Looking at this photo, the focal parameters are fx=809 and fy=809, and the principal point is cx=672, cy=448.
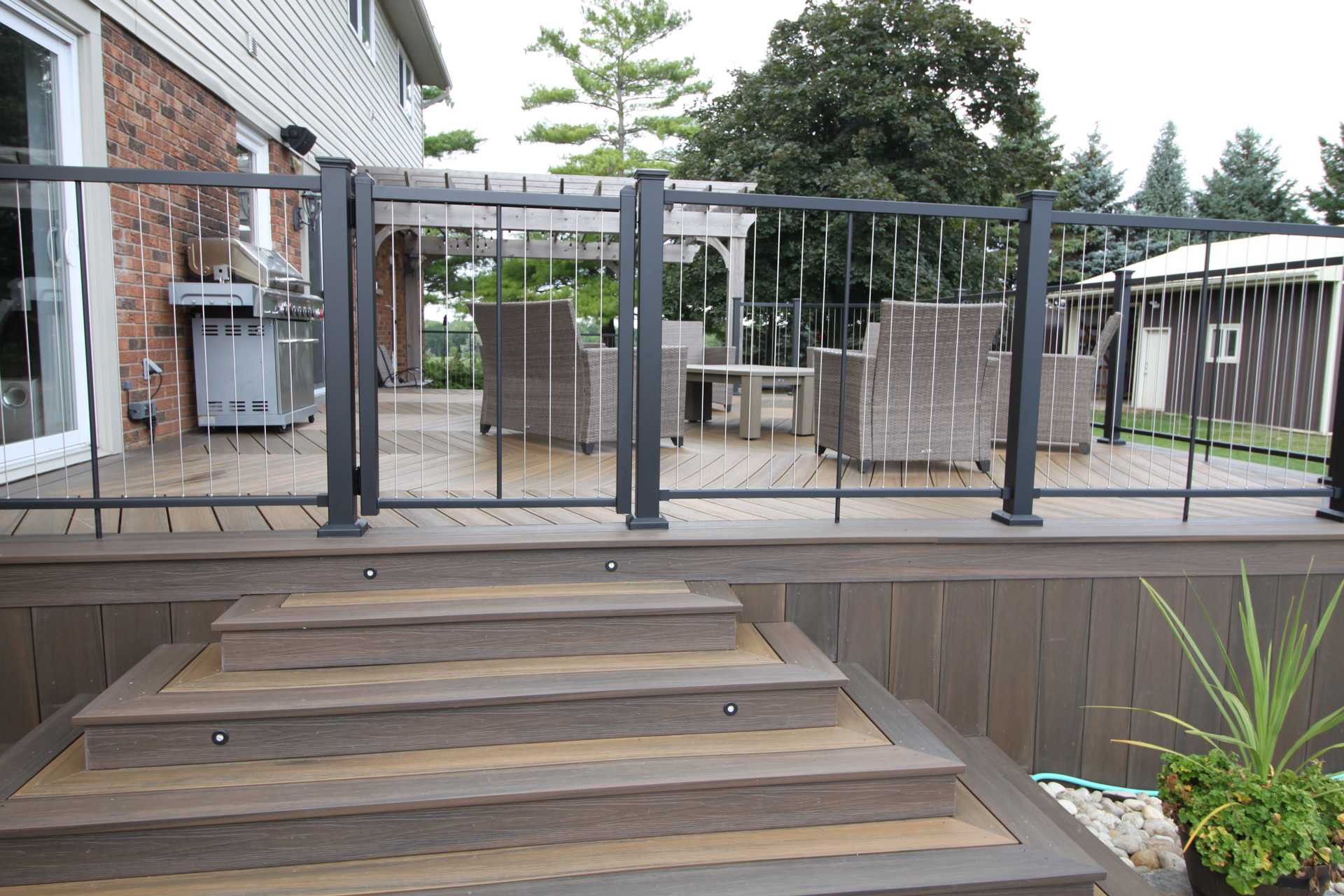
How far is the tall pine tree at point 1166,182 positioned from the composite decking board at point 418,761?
1076 inches

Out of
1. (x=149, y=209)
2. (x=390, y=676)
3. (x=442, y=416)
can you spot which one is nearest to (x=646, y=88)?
(x=442, y=416)

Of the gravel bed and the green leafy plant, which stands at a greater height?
the green leafy plant

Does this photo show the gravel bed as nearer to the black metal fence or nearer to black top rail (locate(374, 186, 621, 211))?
the black metal fence

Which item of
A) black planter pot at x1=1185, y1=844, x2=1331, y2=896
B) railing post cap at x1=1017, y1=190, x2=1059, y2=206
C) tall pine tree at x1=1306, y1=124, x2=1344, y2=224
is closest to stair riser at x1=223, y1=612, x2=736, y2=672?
black planter pot at x1=1185, y1=844, x2=1331, y2=896

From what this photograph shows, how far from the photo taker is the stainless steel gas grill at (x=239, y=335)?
454 centimetres

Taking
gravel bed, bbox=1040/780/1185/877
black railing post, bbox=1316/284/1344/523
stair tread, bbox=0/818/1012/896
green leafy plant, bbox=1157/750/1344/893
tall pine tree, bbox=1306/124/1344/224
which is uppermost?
tall pine tree, bbox=1306/124/1344/224

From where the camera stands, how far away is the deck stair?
1.76 m

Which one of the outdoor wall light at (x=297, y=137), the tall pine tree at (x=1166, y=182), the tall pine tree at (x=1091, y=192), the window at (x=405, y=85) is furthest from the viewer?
the tall pine tree at (x=1166, y=182)

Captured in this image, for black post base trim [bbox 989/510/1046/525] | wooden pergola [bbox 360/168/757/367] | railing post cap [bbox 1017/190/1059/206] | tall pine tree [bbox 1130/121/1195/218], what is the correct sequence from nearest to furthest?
railing post cap [bbox 1017/190/1059/206], black post base trim [bbox 989/510/1046/525], wooden pergola [bbox 360/168/757/367], tall pine tree [bbox 1130/121/1195/218]

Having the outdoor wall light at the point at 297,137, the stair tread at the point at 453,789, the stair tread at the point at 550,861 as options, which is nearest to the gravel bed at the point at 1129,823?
the stair tread at the point at 550,861

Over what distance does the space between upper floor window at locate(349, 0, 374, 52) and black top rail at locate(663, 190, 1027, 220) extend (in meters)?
7.82

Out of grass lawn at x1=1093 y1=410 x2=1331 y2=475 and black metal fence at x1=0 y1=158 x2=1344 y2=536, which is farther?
grass lawn at x1=1093 y1=410 x2=1331 y2=475

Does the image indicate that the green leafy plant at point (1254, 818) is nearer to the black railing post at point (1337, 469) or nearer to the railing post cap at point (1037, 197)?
the black railing post at point (1337, 469)

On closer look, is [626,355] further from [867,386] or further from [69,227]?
[69,227]
